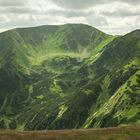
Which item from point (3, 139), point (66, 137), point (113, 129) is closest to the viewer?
point (3, 139)

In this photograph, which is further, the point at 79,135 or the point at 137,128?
the point at 137,128

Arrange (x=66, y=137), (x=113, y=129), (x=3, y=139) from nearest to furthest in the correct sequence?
(x=3, y=139)
(x=66, y=137)
(x=113, y=129)

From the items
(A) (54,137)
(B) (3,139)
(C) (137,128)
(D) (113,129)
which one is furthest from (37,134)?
(C) (137,128)

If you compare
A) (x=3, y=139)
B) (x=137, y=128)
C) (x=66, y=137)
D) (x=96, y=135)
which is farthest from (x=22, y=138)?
(x=137, y=128)

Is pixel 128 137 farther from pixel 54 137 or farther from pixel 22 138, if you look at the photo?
pixel 22 138

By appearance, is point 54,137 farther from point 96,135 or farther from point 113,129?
point 113,129

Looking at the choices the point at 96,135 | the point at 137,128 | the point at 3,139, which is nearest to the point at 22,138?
the point at 3,139

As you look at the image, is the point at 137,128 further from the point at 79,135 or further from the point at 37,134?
the point at 37,134
